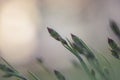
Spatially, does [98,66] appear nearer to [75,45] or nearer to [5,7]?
[75,45]

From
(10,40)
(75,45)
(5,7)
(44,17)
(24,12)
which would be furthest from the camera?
(5,7)

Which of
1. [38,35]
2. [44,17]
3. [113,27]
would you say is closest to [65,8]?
[44,17]

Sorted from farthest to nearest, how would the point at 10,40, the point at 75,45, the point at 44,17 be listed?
the point at 44,17, the point at 10,40, the point at 75,45

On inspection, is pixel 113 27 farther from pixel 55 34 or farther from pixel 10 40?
pixel 10 40

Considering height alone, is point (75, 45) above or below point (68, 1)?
below

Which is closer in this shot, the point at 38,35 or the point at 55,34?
the point at 55,34

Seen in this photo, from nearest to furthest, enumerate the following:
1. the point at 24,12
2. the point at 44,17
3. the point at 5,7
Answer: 1. the point at 44,17
2. the point at 24,12
3. the point at 5,7

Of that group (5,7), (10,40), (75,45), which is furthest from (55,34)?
(5,7)

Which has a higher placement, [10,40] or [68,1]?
[68,1]

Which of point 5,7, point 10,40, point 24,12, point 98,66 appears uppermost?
point 5,7
